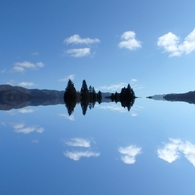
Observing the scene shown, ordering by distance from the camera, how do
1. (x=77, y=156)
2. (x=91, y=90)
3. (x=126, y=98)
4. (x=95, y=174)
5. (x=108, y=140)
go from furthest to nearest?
1. (x=91, y=90)
2. (x=126, y=98)
3. (x=108, y=140)
4. (x=77, y=156)
5. (x=95, y=174)

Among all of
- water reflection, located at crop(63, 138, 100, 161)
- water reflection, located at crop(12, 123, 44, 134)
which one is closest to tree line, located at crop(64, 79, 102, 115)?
water reflection, located at crop(12, 123, 44, 134)

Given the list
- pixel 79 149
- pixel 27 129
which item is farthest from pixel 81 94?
pixel 79 149

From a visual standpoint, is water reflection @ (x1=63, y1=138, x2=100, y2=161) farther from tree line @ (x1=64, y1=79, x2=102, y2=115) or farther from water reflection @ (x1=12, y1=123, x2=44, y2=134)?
tree line @ (x1=64, y1=79, x2=102, y2=115)

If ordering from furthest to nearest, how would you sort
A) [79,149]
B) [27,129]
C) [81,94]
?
[81,94] → [27,129] → [79,149]

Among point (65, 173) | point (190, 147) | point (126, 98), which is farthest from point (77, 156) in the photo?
point (126, 98)

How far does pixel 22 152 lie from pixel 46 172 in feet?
12.5

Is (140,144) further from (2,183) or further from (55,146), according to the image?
(2,183)

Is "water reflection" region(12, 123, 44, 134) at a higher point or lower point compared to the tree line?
lower

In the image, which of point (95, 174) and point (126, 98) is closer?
point (95, 174)

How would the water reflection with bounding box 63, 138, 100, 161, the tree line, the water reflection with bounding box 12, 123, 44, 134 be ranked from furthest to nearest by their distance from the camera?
the tree line, the water reflection with bounding box 12, 123, 44, 134, the water reflection with bounding box 63, 138, 100, 161

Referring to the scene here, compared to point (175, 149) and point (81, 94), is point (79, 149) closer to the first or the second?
point (175, 149)

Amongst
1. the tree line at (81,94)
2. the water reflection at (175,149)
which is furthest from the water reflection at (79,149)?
the tree line at (81,94)

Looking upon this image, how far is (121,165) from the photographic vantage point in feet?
32.6

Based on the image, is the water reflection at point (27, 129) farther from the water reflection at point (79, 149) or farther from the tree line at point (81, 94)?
the tree line at point (81, 94)
